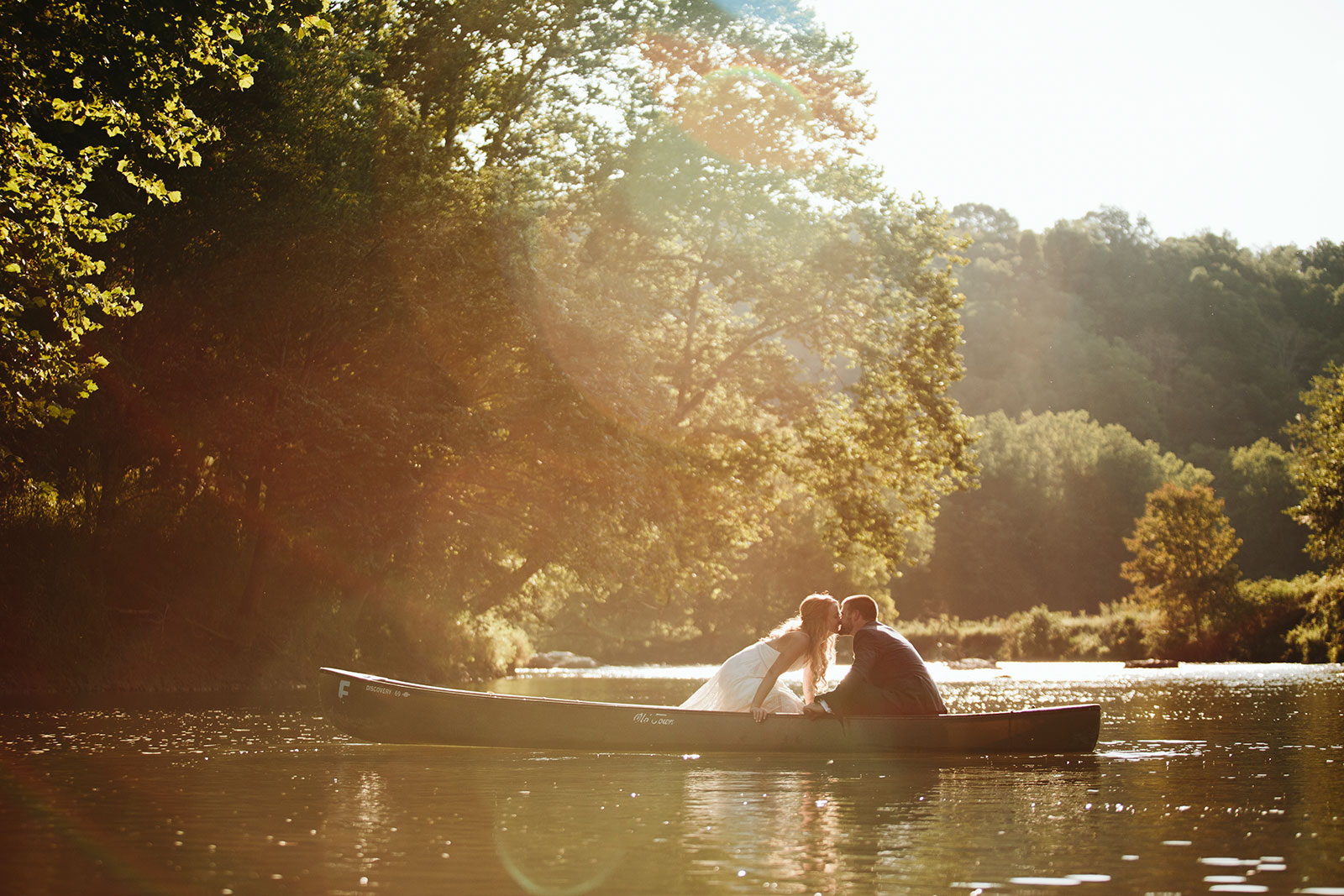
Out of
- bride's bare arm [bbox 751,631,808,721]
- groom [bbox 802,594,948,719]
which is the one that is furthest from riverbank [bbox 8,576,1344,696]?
groom [bbox 802,594,948,719]

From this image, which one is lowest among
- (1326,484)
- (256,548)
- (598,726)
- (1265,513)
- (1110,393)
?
(598,726)

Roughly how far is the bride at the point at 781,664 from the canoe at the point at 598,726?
1.23 feet

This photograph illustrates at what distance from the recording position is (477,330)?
803 inches

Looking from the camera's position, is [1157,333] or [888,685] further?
[1157,333]

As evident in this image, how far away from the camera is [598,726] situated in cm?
1096

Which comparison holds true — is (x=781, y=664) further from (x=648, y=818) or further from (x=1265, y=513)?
(x=1265, y=513)

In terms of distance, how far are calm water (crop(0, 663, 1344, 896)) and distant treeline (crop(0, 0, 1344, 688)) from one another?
5.61 metres

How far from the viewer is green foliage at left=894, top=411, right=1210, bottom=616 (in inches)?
2869

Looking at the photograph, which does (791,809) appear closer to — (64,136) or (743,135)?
(64,136)

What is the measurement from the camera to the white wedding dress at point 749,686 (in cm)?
1112

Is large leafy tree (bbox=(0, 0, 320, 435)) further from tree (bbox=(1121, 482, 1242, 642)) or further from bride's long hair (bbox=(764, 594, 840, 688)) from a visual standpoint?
tree (bbox=(1121, 482, 1242, 642))

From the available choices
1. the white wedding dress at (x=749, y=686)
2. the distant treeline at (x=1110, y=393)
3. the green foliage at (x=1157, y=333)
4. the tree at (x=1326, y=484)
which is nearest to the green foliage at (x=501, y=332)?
the white wedding dress at (x=749, y=686)

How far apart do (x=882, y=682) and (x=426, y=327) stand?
11549 mm

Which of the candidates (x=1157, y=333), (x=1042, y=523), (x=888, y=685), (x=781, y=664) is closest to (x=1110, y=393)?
(x=1157, y=333)
